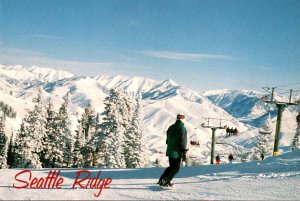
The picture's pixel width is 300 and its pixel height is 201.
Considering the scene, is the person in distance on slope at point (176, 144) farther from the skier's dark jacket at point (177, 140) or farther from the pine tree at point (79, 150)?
the pine tree at point (79, 150)

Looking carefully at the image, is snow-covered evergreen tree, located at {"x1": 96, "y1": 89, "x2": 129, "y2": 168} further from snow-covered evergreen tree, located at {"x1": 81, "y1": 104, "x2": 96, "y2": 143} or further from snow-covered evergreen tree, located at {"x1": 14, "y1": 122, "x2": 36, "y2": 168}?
snow-covered evergreen tree, located at {"x1": 81, "y1": 104, "x2": 96, "y2": 143}

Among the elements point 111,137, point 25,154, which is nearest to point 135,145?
point 111,137

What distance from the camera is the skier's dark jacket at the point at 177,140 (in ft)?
35.2

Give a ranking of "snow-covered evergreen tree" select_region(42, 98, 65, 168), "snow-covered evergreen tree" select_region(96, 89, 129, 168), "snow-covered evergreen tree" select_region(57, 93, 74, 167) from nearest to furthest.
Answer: "snow-covered evergreen tree" select_region(96, 89, 129, 168)
"snow-covered evergreen tree" select_region(42, 98, 65, 168)
"snow-covered evergreen tree" select_region(57, 93, 74, 167)

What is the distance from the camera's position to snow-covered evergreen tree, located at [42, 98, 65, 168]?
48.6 m

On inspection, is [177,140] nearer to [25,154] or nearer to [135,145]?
[25,154]

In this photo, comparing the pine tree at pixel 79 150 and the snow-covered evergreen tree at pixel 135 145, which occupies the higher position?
the snow-covered evergreen tree at pixel 135 145

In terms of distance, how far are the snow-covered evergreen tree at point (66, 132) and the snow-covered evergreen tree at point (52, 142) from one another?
1.84 feet

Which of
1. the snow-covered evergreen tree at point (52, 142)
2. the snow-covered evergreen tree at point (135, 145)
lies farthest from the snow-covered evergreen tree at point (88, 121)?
the snow-covered evergreen tree at point (135, 145)

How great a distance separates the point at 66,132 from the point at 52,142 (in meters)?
2.89

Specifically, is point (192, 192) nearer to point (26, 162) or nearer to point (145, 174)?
point (145, 174)

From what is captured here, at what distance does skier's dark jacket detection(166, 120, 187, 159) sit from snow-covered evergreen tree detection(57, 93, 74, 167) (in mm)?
42065

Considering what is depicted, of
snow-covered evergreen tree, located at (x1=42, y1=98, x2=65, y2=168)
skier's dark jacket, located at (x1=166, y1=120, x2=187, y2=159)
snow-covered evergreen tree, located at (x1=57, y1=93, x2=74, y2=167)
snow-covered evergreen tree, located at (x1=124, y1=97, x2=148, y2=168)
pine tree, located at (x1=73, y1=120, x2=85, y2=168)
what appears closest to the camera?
skier's dark jacket, located at (x1=166, y1=120, x2=187, y2=159)

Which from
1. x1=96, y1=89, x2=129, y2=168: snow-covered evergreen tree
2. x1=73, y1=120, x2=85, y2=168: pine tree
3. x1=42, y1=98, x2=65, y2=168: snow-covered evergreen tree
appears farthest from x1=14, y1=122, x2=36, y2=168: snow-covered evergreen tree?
x1=73, y1=120, x2=85, y2=168: pine tree
